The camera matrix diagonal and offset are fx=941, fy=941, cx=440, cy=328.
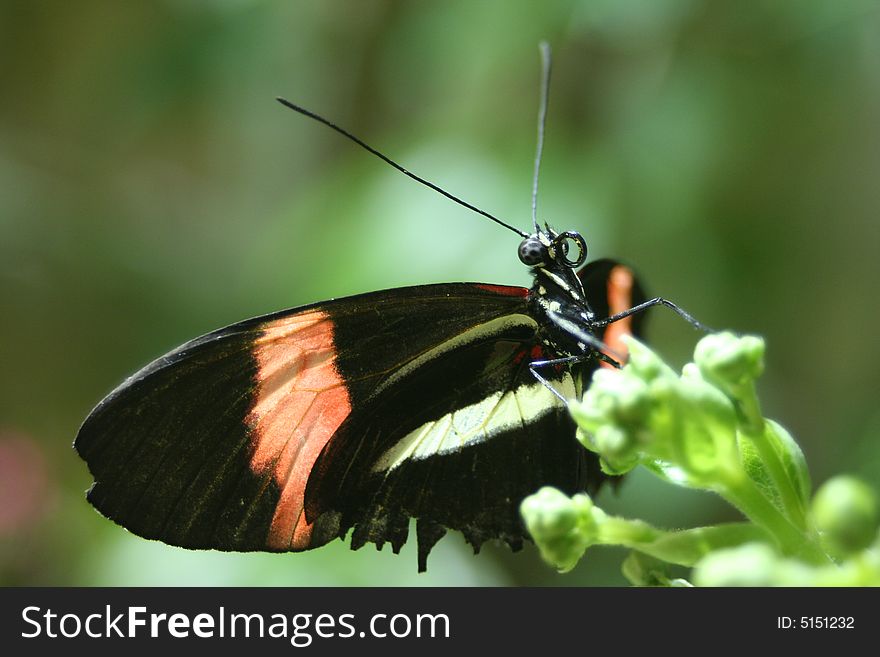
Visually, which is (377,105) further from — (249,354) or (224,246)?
(249,354)

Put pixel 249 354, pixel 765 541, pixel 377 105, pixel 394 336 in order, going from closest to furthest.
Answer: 1. pixel 765 541
2. pixel 249 354
3. pixel 394 336
4. pixel 377 105

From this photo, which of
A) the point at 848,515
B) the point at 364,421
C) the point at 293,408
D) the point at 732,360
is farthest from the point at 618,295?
the point at 848,515

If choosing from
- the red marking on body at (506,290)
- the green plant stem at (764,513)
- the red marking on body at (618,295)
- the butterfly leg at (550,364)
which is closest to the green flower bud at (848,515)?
the green plant stem at (764,513)

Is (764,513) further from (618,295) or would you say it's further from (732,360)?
(618,295)

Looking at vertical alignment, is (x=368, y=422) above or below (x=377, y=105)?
below

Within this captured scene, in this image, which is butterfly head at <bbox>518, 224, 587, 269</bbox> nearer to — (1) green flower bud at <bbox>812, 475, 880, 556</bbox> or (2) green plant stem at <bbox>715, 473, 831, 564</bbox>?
(2) green plant stem at <bbox>715, 473, 831, 564</bbox>

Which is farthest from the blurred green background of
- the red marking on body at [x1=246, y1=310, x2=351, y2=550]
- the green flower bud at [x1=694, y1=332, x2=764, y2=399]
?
the green flower bud at [x1=694, y1=332, x2=764, y2=399]

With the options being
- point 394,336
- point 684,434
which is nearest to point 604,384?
point 684,434
